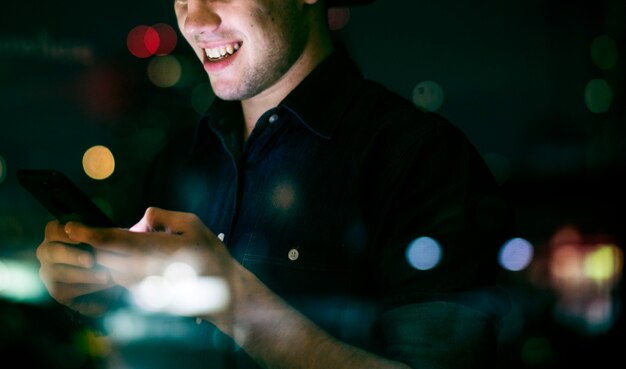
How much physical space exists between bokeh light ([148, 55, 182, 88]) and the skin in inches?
87.2

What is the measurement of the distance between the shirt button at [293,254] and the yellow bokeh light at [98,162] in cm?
229

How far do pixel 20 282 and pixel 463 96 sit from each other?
2731 millimetres

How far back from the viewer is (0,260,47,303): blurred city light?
2.63 meters

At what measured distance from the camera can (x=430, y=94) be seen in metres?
3.78

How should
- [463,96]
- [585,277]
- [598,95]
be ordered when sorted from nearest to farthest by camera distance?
1. [585,277]
2. [598,95]
3. [463,96]

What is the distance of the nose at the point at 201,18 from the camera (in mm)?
1752

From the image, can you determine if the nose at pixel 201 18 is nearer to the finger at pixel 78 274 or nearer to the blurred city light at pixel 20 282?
the finger at pixel 78 274

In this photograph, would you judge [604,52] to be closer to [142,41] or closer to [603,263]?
[603,263]

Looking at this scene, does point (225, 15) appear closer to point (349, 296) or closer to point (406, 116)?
point (406, 116)

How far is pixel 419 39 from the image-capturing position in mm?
3699

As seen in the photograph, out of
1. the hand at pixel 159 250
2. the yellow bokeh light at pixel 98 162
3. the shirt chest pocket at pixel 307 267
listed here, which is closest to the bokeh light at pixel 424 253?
the shirt chest pocket at pixel 307 267

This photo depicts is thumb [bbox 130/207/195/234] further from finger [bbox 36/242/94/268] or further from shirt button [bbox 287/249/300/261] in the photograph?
shirt button [bbox 287/249/300/261]

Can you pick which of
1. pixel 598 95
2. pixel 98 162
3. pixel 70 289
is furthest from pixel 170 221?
pixel 598 95

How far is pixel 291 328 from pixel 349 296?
0.81 ft
